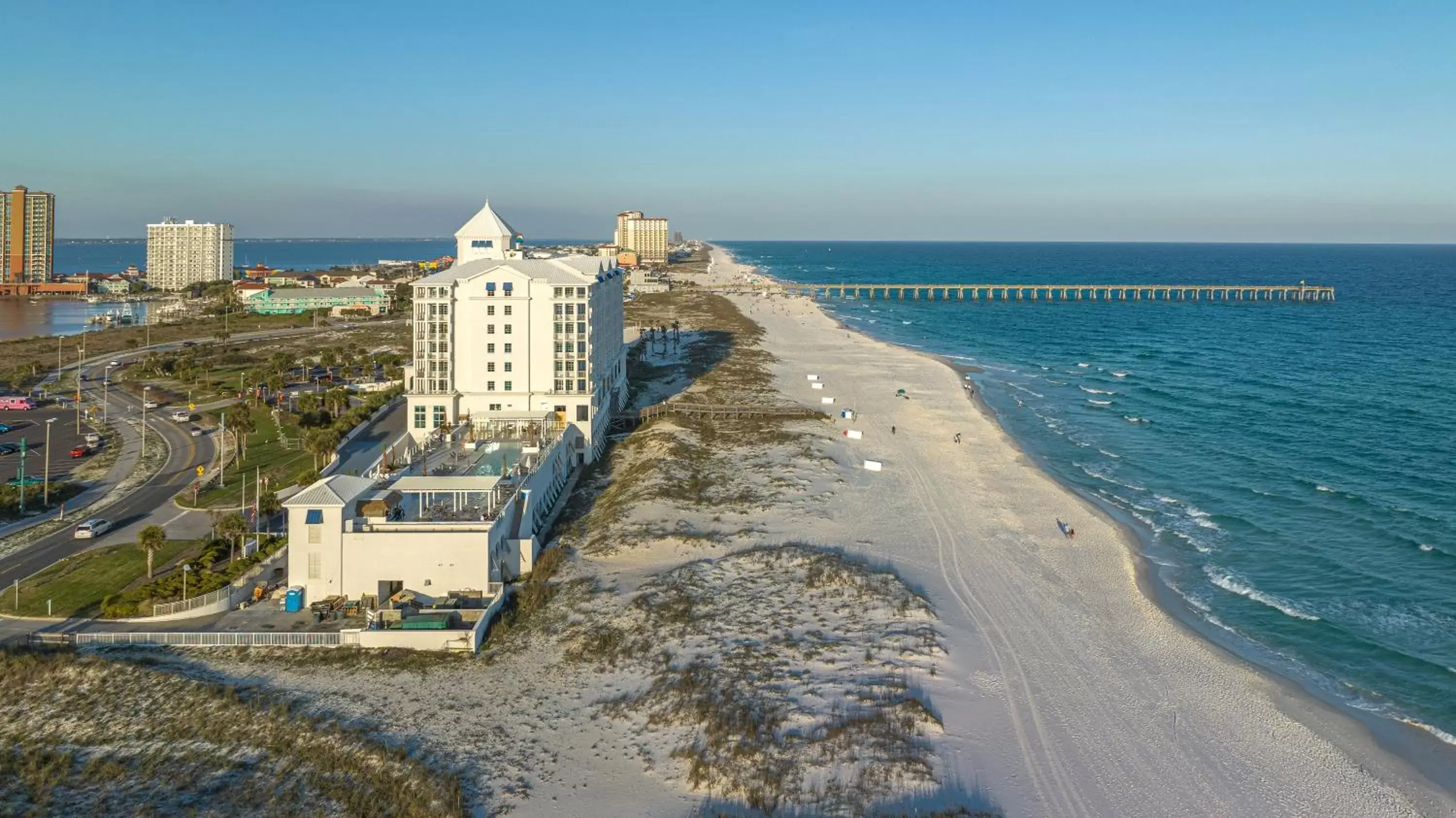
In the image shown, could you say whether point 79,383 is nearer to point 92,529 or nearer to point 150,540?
point 92,529

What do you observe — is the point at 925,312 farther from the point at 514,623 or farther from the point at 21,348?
the point at 514,623

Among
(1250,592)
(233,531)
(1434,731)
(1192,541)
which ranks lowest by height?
(1434,731)

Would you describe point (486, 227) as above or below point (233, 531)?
above

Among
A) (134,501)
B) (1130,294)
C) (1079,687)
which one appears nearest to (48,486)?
(134,501)

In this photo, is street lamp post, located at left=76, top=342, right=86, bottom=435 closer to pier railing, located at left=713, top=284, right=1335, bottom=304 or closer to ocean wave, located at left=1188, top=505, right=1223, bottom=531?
ocean wave, located at left=1188, top=505, right=1223, bottom=531

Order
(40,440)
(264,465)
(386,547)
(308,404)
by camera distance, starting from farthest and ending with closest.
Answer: (308,404) → (40,440) → (264,465) → (386,547)

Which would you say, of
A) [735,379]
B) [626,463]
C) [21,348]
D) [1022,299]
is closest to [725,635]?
[626,463]
